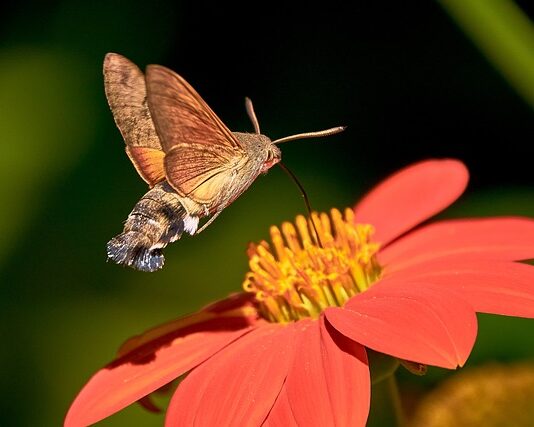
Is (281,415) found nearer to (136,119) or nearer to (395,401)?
(395,401)

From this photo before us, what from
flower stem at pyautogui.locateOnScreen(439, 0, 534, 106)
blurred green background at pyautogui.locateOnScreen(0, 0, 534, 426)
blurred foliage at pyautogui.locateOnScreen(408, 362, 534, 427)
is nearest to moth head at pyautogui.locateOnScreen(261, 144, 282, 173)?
blurred foliage at pyautogui.locateOnScreen(408, 362, 534, 427)

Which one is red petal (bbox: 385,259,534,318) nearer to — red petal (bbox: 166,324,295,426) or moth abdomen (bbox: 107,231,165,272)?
red petal (bbox: 166,324,295,426)

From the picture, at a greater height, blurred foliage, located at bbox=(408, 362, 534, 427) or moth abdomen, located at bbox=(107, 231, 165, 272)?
moth abdomen, located at bbox=(107, 231, 165, 272)

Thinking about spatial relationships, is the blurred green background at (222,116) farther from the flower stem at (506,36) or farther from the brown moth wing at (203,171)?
the brown moth wing at (203,171)

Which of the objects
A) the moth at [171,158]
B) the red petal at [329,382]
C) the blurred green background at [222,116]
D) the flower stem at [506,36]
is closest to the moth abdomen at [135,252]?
the moth at [171,158]

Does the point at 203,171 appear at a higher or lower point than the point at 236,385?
higher

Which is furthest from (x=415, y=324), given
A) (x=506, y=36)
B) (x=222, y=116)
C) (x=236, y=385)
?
(x=222, y=116)

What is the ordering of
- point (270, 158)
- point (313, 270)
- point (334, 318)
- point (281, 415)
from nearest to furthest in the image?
point (281, 415) < point (334, 318) < point (270, 158) < point (313, 270)
